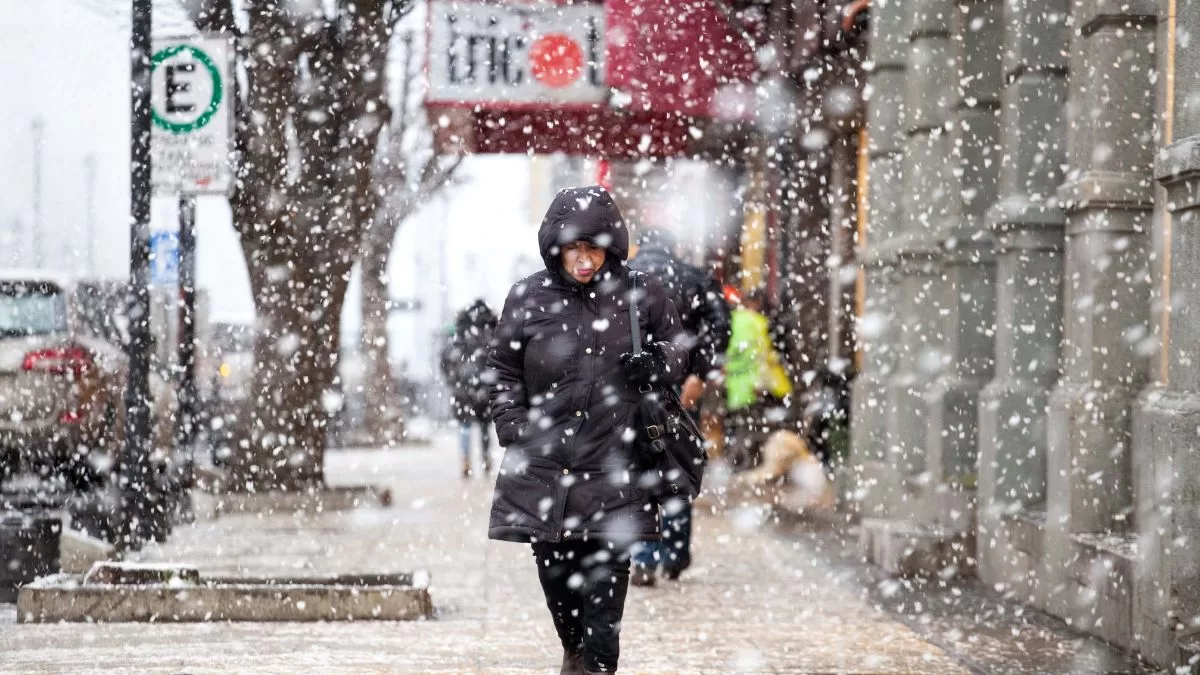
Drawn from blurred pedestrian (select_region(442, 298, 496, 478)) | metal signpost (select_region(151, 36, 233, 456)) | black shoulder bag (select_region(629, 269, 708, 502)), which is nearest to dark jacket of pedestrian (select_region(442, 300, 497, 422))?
blurred pedestrian (select_region(442, 298, 496, 478))

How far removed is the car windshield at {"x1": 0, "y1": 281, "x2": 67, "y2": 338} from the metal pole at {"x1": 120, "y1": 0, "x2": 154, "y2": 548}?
3.16 meters

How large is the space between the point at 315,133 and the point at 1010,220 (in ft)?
25.8

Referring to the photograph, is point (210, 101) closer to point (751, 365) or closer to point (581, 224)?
point (751, 365)

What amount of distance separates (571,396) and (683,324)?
3.18 m

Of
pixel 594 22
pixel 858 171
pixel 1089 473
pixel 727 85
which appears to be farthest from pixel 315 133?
pixel 1089 473

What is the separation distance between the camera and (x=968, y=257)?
9969mm

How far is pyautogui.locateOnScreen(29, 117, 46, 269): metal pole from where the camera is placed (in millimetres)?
65562

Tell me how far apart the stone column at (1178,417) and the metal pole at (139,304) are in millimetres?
6821

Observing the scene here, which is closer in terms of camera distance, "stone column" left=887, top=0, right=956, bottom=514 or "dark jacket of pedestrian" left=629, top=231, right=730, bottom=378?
"dark jacket of pedestrian" left=629, top=231, right=730, bottom=378

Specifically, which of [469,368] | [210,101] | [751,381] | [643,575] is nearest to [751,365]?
[751,381]

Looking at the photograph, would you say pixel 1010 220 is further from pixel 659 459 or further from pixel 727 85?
pixel 727 85

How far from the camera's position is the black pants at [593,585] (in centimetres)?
553

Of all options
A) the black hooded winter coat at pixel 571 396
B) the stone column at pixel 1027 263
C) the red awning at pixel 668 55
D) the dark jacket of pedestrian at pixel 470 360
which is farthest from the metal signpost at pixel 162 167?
the black hooded winter coat at pixel 571 396

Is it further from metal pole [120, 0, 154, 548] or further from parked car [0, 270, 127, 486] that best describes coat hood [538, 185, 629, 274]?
parked car [0, 270, 127, 486]
